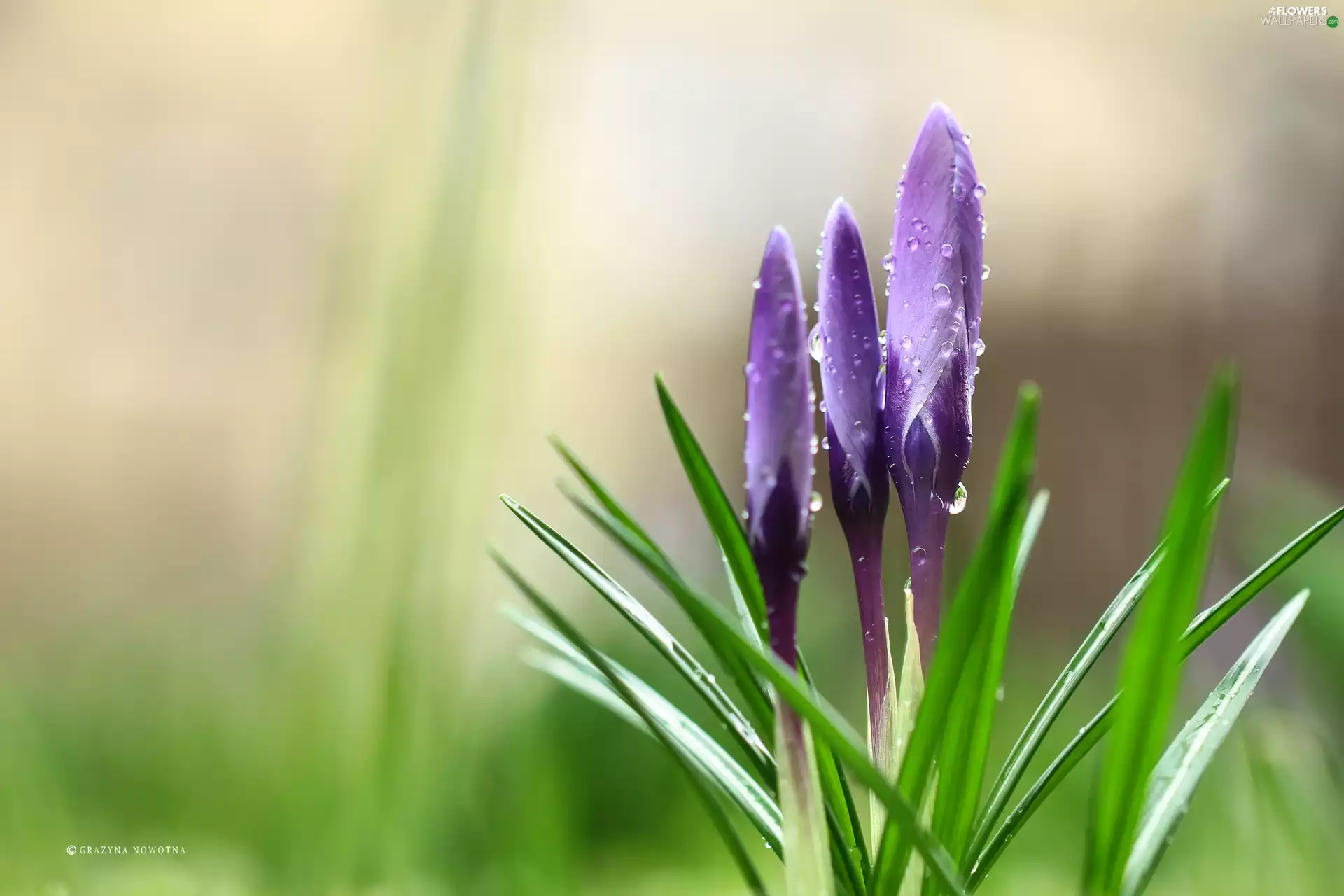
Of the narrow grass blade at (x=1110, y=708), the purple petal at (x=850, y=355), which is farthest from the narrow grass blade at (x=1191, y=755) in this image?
the purple petal at (x=850, y=355)

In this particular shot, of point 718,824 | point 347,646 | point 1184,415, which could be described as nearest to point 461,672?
point 347,646

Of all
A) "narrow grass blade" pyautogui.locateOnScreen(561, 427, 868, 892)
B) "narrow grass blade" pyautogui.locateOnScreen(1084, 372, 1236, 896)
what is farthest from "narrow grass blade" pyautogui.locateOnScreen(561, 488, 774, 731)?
"narrow grass blade" pyautogui.locateOnScreen(1084, 372, 1236, 896)

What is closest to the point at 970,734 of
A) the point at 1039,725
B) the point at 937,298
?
the point at 1039,725

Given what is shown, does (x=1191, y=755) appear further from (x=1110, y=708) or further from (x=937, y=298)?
(x=937, y=298)

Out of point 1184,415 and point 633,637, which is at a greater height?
point 1184,415

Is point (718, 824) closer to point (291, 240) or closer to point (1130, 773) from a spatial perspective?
point (1130, 773)

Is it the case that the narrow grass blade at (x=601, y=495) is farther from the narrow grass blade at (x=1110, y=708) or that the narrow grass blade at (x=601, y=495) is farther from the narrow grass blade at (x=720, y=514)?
the narrow grass blade at (x=1110, y=708)

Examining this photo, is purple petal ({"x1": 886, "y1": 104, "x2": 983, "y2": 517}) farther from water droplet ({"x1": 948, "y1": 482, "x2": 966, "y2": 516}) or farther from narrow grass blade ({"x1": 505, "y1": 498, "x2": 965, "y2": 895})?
narrow grass blade ({"x1": 505, "y1": 498, "x2": 965, "y2": 895})
